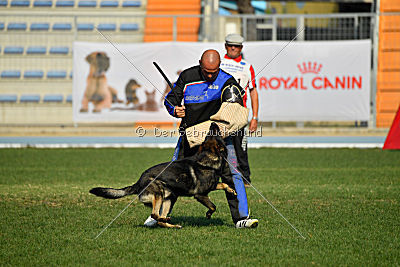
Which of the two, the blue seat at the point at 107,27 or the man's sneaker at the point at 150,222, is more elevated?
the blue seat at the point at 107,27

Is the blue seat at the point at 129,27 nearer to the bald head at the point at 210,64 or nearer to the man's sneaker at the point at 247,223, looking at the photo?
the bald head at the point at 210,64

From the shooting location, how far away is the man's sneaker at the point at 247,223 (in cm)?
691

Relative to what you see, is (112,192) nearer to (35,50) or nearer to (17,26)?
(35,50)

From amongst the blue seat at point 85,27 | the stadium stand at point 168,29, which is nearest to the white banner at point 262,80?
the blue seat at point 85,27

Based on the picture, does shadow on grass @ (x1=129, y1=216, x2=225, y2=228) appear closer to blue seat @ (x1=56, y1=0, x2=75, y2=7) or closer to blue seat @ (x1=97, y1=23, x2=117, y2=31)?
blue seat @ (x1=97, y1=23, x2=117, y2=31)

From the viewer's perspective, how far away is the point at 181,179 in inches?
259

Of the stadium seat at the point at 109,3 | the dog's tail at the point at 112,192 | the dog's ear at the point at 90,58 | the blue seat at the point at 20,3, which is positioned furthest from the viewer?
the stadium seat at the point at 109,3

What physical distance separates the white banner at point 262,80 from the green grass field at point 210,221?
5.54 m

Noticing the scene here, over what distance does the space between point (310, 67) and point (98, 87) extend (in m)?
6.04

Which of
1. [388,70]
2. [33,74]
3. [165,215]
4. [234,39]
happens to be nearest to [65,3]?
[33,74]

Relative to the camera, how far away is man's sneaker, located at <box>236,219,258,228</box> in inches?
272

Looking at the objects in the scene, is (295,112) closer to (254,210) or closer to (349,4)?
(254,210)

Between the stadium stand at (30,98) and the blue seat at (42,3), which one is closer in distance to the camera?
the stadium stand at (30,98)

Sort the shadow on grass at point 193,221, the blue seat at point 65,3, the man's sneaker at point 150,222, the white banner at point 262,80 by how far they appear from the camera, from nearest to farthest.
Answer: the man's sneaker at point 150,222, the shadow on grass at point 193,221, the white banner at point 262,80, the blue seat at point 65,3
